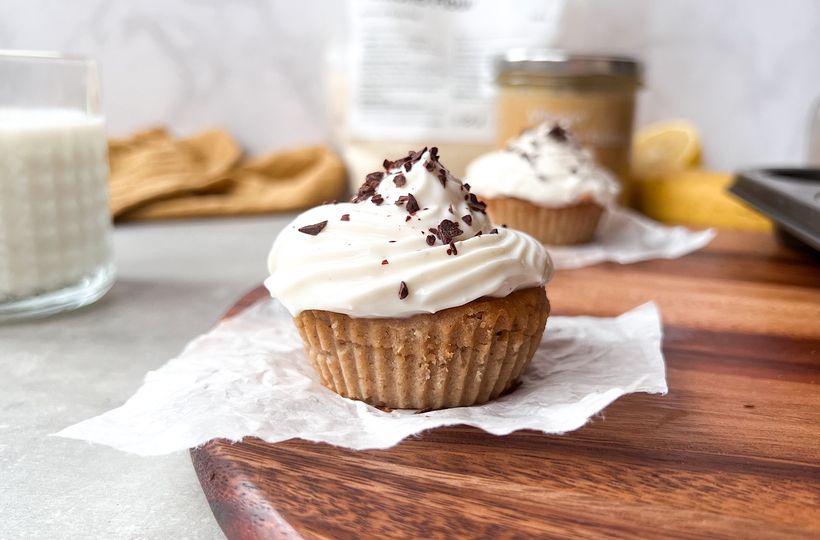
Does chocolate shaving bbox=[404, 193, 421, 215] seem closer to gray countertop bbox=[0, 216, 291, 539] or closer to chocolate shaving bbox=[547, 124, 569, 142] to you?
gray countertop bbox=[0, 216, 291, 539]

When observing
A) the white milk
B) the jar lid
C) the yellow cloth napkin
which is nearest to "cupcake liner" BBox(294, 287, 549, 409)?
the white milk

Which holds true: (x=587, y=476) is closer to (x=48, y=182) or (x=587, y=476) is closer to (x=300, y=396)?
(x=300, y=396)

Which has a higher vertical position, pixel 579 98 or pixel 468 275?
pixel 579 98

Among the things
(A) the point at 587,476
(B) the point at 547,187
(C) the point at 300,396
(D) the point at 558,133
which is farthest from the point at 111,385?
(D) the point at 558,133

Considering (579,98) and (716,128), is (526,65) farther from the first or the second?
(716,128)

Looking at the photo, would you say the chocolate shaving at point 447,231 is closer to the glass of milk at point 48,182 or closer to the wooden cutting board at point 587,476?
the wooden cutting board at point 587,476

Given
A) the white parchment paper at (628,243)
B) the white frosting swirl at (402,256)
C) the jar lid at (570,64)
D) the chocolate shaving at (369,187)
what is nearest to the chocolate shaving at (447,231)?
the white frosting swirl at (402,256)

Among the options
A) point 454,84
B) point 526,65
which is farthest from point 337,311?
point 454,84
